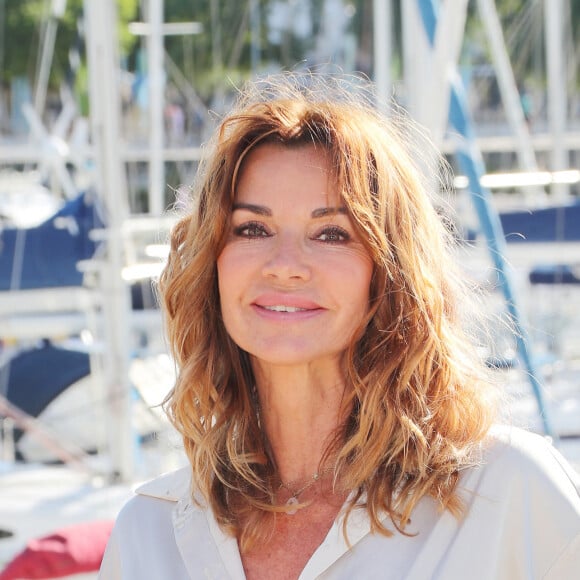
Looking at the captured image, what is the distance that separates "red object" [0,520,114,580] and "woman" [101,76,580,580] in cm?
81

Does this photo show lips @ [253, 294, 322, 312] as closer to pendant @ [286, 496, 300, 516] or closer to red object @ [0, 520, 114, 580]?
pendant @ [286, 496, 300, 516]

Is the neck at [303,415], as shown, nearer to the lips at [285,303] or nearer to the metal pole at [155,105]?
the lips at [285,303]

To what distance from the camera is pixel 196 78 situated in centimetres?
2500

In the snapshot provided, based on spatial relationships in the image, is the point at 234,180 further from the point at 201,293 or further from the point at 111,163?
the point at 111,163

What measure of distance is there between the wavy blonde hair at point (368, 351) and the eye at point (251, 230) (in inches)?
1.5

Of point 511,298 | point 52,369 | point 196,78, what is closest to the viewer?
point 511,298

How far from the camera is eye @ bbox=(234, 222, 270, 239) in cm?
191

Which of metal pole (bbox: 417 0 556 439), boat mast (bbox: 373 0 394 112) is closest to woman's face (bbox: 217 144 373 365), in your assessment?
metal pole (bbox: 417 0 556 439)

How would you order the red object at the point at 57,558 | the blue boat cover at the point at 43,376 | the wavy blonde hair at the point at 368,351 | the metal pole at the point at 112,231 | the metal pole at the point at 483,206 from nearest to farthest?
1. the wavy blonde hair at the point at 368,351
2. the red object at the point at 57,558
3. the metal pole at the point at 483,206
4. the metal pole at the point at 112,231
5. the blue boat cover at the point at 43,376

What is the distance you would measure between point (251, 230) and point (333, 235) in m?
0.15

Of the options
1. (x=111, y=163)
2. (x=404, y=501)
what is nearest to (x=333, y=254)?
(x=404, y=501)

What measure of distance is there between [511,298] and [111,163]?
176 centimetres

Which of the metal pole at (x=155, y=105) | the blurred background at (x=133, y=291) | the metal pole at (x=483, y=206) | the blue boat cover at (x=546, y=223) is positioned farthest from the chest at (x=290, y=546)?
the metal pole at (x=155, y=105)

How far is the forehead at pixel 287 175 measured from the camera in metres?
1.86
